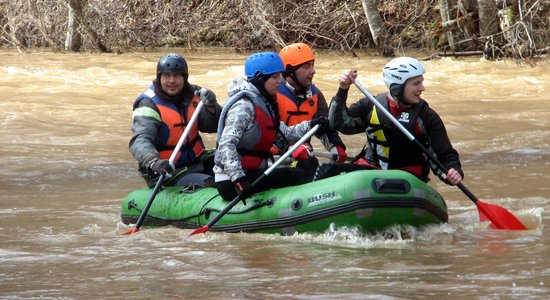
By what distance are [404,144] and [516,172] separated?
257cm

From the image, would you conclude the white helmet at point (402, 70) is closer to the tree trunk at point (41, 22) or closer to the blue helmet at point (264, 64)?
the blue helmet at point (264, 64)

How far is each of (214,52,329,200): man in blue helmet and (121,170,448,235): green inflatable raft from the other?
0.16 meters

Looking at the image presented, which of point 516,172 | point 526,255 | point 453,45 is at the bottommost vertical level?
point 453,45

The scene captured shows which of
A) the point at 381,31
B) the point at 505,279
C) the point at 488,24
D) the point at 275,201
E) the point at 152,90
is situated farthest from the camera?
the point at 381,31

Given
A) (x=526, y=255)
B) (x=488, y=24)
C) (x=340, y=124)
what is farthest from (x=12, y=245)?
(x=488, y=24)

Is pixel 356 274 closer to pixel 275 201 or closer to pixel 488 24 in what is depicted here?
pixel 275 201

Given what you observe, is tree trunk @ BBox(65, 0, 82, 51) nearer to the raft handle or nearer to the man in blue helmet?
the man in blue helmet

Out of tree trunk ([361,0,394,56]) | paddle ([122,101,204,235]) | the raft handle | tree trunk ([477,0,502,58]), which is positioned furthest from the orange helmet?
tree trunk ([361,0,394,56])

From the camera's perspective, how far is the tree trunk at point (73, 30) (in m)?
20.0

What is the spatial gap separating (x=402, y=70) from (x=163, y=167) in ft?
5.45

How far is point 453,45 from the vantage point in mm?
17719

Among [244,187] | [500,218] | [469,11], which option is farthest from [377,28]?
[244,187]

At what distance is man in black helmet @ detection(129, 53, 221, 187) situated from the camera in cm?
726

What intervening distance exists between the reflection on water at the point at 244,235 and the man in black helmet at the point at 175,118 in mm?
585
